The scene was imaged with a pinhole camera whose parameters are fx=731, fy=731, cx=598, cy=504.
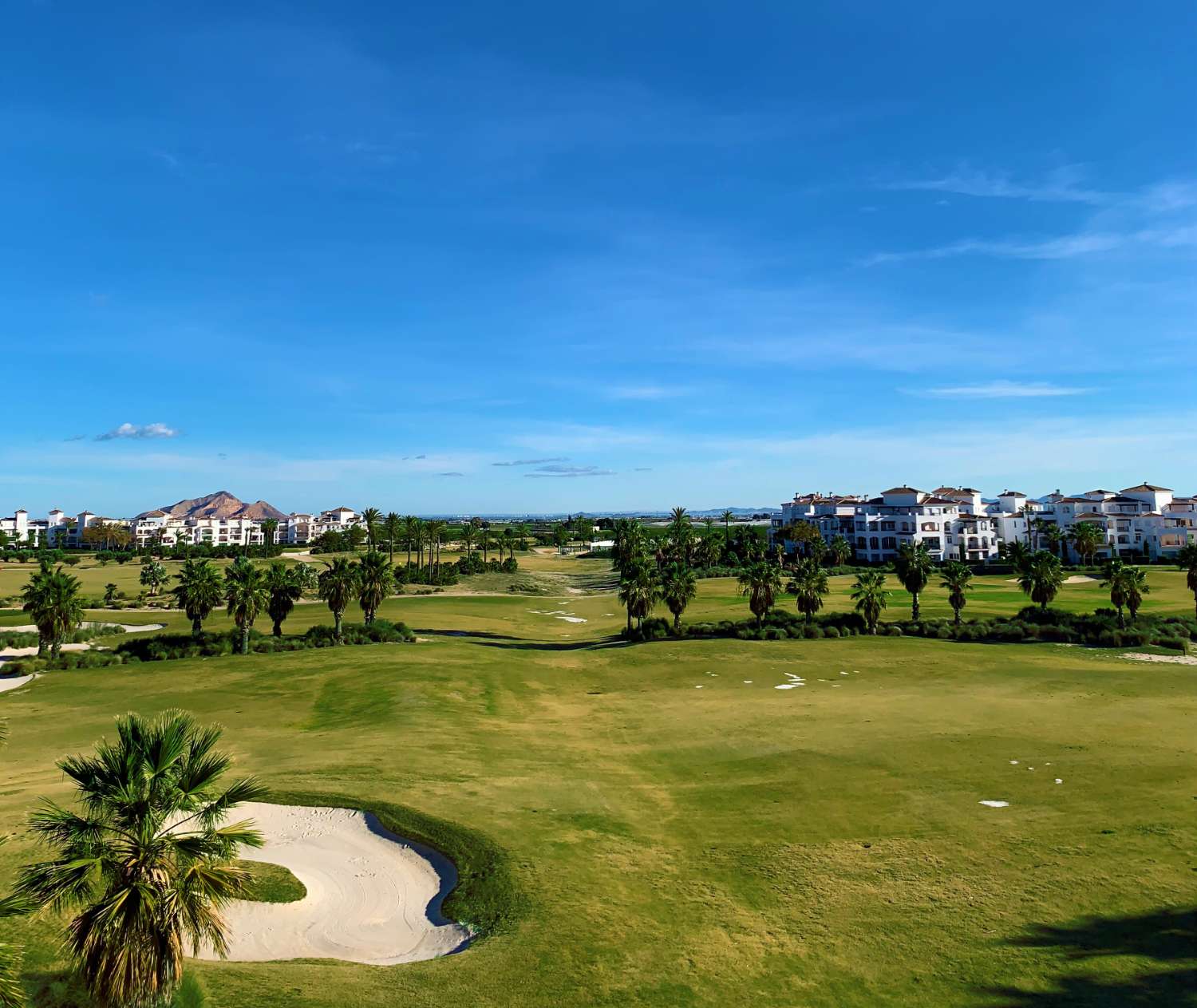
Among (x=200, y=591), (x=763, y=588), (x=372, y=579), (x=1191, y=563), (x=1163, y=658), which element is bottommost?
(x=1163, y=658)

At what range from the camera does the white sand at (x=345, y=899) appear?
54.4 feet

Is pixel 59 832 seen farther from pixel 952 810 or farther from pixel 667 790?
pixel 952 810

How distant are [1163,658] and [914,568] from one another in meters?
20.4

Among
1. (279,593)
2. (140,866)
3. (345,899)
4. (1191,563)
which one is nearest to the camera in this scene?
(140,866)

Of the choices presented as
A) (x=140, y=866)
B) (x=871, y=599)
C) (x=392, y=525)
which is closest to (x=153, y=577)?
(x=392, y=525)

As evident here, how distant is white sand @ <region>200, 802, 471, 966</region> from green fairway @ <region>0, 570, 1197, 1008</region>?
1.26m

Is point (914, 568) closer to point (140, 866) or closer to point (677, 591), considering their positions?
point (677, 591)

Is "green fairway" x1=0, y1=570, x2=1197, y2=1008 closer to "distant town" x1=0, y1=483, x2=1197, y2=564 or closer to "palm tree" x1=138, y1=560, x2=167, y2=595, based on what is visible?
"palm tree" x1=138, y1=560, x2=167, y2=595

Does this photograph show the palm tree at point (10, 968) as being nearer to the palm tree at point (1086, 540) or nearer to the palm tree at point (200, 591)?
the palm tree at point (200, 591)

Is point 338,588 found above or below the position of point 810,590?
above

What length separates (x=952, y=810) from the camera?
23.7 meters

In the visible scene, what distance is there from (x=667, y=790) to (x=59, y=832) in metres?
19.3

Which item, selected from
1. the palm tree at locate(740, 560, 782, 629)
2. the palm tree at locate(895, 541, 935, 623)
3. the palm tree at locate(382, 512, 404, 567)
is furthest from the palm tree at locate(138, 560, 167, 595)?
the palm tree at locate(895, 541, 935, 623)

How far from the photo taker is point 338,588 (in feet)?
202
